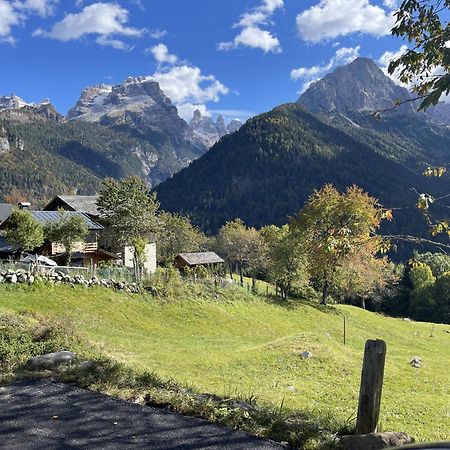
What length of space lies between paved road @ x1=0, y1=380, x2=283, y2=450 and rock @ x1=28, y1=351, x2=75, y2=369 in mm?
1627

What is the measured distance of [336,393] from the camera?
15836 millimetres

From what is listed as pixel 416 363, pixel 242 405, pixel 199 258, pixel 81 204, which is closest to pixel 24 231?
pixel 81 204

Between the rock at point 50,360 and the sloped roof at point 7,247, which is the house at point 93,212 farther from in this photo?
the rock at point 50,360

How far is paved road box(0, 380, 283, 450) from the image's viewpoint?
6.70 metres

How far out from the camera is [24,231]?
3750 cm

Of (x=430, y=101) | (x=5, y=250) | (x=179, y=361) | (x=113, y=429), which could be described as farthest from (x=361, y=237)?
(x=5, y=250)

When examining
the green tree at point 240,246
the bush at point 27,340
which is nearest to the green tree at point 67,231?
the bush at point 27,340

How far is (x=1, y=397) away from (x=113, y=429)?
2966mm

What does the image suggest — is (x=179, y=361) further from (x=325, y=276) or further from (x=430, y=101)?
(x=325, y=276)

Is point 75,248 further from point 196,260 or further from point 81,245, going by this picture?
point 196,260

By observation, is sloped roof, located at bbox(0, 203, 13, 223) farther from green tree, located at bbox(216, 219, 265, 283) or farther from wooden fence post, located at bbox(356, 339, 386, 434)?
wooden fence post, located at bbox(356, 339, 386, 434)

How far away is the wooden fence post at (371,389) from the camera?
6832 mm

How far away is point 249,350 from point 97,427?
15.2 metres

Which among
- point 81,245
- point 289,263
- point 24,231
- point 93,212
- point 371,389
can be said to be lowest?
point 371,389
